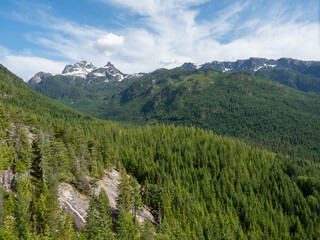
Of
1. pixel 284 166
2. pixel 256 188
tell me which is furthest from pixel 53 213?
pixel 284 166

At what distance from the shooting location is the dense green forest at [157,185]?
45719 mm

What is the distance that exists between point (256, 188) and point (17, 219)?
133 meters

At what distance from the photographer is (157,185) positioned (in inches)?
3588

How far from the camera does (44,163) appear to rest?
54031 mm

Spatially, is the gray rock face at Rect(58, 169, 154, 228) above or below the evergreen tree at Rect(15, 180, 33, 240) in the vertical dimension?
below

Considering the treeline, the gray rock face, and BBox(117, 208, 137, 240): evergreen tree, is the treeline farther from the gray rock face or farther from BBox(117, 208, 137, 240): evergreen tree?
the gray rock face

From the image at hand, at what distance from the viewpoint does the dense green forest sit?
45.7m

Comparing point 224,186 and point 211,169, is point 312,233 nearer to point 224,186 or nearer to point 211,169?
point 224,186

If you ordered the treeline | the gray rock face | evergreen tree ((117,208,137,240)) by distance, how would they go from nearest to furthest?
1. the treeline
2. evergreen tree ((117,208,137,240))
3. the gray rock face

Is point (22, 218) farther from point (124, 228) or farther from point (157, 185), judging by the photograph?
point (157, 185)

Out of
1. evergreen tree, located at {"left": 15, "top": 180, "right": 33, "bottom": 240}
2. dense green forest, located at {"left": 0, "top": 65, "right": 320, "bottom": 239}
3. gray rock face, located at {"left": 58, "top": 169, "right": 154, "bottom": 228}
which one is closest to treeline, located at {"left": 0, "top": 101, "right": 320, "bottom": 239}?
evergreen tree, located at {"left": 15, "top": 180, "right": 33, "bottom": 240}

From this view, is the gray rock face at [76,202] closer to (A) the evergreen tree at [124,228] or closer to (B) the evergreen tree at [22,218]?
(A) the evergreen tree at [124,228]

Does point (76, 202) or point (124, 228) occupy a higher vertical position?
point (76, 202)

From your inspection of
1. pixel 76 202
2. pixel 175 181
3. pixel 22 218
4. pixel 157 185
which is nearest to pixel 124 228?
pixel 76 202
